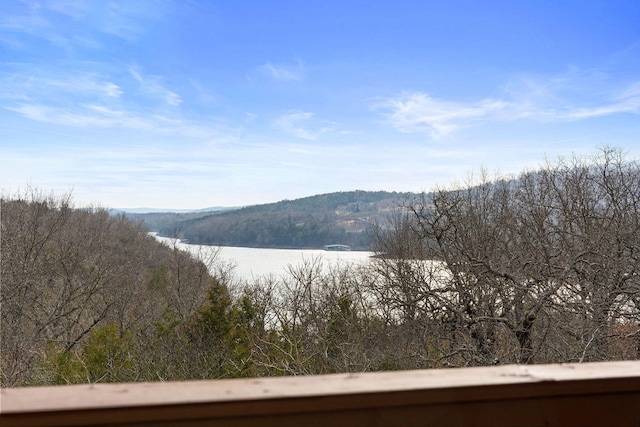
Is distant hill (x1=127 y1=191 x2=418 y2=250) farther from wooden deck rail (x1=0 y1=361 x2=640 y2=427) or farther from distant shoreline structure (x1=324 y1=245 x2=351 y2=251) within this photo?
wooden deck rail (x1=0 y1=361 x2=640 y2=427)

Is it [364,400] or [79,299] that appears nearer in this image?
[364,400]

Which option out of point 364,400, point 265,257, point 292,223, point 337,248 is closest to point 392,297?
point 364,400

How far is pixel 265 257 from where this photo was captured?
23.2 m

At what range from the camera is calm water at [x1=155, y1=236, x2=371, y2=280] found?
17.6 meters

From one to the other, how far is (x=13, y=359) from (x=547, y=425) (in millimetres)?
15078

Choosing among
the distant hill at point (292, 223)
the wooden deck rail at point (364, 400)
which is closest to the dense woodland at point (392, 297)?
the distant hill at point (292, 223)

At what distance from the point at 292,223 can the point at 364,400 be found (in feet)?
79.8

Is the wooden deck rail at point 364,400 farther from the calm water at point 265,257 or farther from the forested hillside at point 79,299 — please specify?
the calm water at point 265,257

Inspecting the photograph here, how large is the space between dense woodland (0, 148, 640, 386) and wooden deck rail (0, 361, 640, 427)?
502 centimetres

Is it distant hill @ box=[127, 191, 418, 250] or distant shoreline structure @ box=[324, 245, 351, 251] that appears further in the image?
distant hill @ box=[127, 191, 418, 250]

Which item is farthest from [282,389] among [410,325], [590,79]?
[590,79]

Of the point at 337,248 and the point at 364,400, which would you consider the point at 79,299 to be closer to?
the point at 337,248

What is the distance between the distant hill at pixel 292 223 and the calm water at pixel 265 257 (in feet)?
2.18

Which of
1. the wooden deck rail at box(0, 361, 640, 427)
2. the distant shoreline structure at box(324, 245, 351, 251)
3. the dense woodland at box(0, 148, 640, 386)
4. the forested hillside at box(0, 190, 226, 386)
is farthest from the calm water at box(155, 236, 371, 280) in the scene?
the wooden deck rail at box(0, 361, 640, 427)
